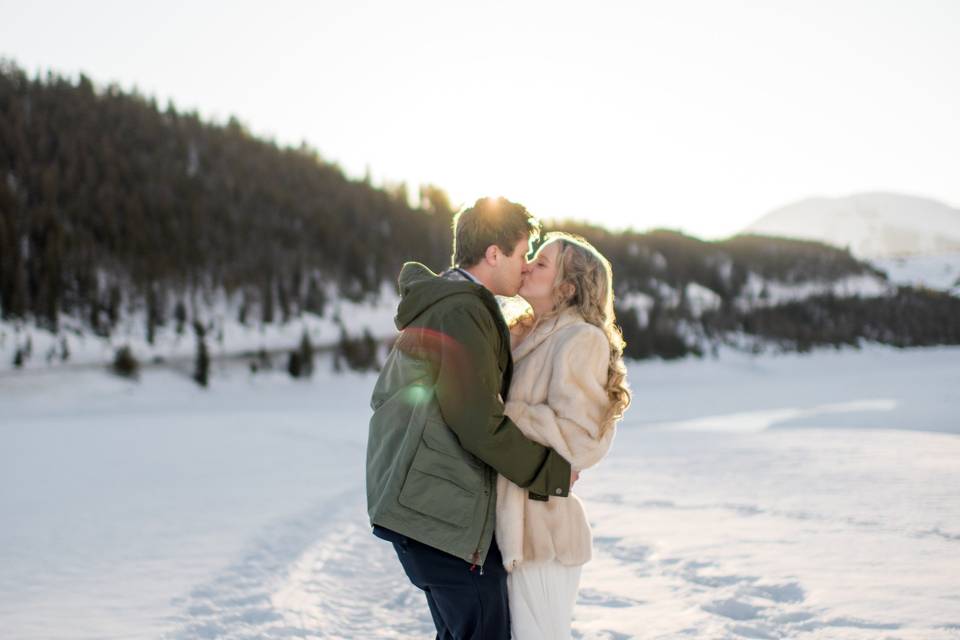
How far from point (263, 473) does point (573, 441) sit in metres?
11.7

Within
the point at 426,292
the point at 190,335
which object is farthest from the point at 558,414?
the point at 190,335

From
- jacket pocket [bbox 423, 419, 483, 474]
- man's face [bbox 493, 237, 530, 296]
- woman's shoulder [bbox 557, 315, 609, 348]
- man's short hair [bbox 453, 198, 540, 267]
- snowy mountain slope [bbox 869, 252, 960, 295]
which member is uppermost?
snowy mountain slope [bbox 869, 252, 960, 295]

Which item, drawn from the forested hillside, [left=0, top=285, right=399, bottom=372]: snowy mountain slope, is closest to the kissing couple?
[left=0, top=285, right=399, bottom=372]: snowy mountain slope

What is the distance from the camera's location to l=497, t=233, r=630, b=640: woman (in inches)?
102

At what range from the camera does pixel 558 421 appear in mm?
2586

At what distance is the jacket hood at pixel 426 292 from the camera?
2383mm

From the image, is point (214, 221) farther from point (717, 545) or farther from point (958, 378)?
point (717, 545)

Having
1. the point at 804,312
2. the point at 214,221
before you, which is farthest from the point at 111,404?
the point at 804,312

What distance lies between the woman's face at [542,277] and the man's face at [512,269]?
146mm

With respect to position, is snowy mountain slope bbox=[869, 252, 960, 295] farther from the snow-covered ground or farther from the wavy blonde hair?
the wavy blonde hair

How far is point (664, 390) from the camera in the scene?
137 feet

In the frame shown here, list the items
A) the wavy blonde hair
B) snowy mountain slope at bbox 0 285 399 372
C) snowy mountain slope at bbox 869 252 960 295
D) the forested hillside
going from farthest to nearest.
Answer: snowy mountain slope at bbox 869 252 960 295 < the forested hillside < snowy mountain slope at bbox 0 285 399 372 < the wavy blonde hair

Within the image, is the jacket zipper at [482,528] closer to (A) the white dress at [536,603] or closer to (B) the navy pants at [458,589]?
(B) the navy pants at [458,589]

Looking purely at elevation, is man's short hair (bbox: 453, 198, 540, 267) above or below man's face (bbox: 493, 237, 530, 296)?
above
